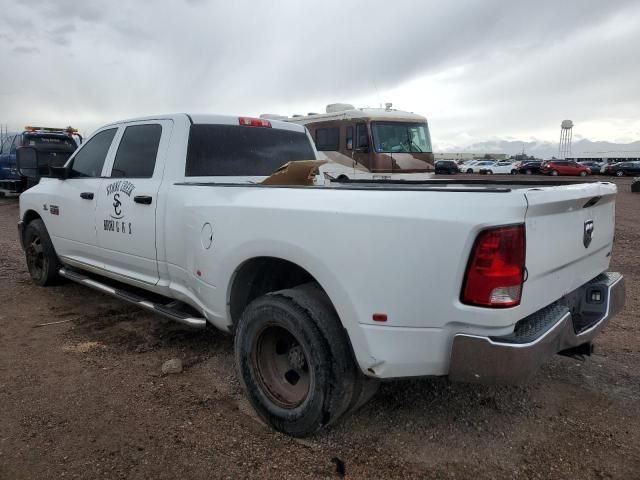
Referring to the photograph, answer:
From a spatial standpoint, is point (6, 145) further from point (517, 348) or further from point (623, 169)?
point (623, 169)

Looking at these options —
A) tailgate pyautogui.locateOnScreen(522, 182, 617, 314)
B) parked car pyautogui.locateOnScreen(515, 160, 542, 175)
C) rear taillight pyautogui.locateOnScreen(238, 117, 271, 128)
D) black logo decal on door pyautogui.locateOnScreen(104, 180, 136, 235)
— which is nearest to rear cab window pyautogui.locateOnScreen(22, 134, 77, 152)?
black logo decal on door pyautogui.locateOnScreen(104, 180, 136, 235)

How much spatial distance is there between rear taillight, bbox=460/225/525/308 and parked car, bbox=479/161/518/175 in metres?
50.9

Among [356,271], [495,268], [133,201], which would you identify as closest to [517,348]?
[495,268]

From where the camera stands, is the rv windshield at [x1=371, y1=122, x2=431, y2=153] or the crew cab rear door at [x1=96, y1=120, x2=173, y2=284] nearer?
the crew cab rear door at [x1=96, y1=120, x2=173, y2=284]

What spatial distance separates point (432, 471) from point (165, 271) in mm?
2390

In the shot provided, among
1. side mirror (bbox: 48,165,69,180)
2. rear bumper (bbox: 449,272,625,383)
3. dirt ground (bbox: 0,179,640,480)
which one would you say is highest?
side mirror (bbox: 48,165,69,180)

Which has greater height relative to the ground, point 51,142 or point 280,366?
point 51,142

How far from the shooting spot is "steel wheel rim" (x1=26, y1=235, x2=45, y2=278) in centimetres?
596

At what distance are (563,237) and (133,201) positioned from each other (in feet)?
10.4

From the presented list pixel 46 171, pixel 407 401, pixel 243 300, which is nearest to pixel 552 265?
pixel 407 401

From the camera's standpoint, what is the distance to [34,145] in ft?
48.9

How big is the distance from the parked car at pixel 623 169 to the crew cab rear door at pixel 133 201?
144 feet

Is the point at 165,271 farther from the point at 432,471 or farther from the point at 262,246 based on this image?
the point at 432,471

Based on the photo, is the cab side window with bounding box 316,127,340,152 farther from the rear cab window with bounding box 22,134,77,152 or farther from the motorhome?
the rear cab window with bounding box 22,134,77,152
